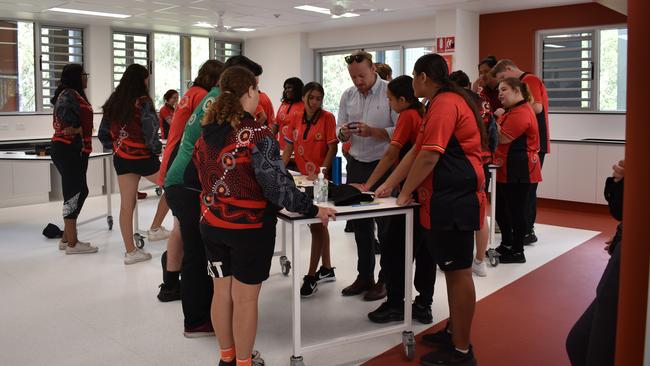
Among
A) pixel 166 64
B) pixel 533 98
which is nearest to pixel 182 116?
pixel 533 98

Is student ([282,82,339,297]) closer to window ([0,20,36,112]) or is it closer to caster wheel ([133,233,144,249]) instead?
caster wheel ([133,233,144,249])

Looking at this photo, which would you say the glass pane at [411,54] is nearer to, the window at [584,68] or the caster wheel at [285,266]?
the window at [584,68]

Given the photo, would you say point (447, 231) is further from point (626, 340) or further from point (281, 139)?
point (281, 139)

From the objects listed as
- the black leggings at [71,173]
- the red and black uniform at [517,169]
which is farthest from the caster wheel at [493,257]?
the black leggings at [71,173]

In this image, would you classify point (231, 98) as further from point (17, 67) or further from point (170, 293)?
point (17, 67)

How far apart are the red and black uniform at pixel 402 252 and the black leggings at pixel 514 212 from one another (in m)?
1.67

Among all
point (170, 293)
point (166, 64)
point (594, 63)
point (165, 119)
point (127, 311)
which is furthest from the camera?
point (166, 64)

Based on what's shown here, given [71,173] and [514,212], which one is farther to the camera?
[71,173]

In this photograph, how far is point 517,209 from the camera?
16.1 ft

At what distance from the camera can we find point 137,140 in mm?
4539

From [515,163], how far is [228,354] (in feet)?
9.90

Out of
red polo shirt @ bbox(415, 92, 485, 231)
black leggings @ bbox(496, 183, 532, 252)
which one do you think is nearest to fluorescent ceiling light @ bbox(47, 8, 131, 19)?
black leggings @ bbox(496, 183, 532, 252)

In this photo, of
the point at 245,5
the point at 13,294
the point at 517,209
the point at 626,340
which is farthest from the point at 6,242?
the point at 626,340

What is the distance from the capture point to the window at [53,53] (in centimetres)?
911
